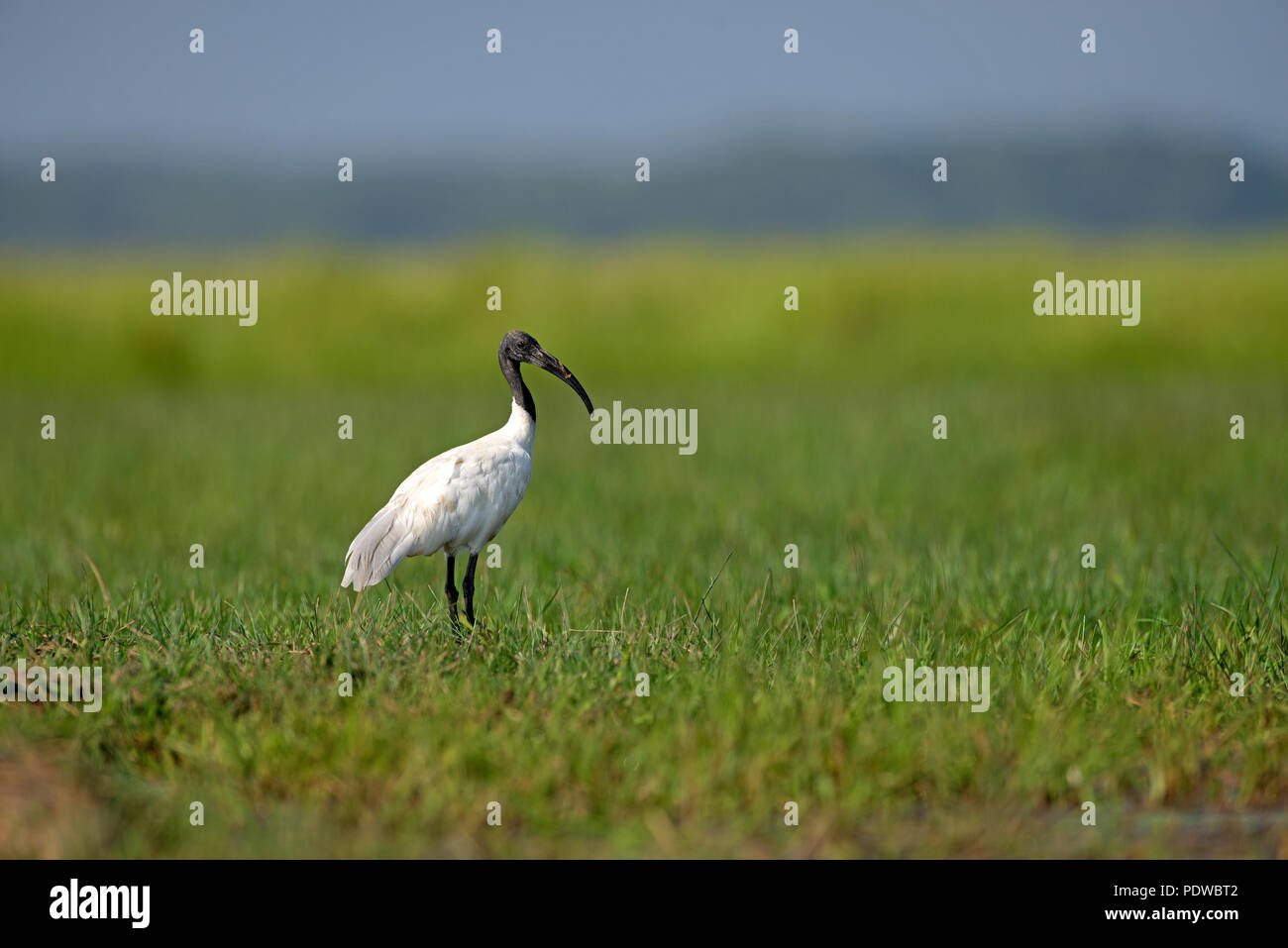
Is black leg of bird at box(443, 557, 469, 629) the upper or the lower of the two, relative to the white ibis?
lower

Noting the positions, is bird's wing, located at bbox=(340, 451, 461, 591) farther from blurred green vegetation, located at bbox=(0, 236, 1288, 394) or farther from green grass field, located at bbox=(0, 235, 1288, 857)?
blurred green vegetation, located at bbox=(0, 236, 1288, 394)

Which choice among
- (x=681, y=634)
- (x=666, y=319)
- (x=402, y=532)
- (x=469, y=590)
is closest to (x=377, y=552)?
(x=402, y=532)

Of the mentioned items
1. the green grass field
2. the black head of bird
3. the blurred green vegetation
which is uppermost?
the blurred green vegetation

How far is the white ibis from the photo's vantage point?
252 inches

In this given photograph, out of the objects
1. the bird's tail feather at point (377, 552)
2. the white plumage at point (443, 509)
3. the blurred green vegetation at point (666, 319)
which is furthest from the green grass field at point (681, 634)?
the blurred green vegetation at point (666, 319)

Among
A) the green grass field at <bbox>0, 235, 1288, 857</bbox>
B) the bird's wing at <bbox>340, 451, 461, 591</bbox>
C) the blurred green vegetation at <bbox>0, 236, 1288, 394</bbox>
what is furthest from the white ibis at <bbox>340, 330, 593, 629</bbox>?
the blurred green vegetation at <bbox>0, 236, 1288, 394</bbox>

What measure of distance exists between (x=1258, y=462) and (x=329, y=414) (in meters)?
13.6

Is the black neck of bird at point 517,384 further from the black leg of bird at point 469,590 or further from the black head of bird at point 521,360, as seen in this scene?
the black leg of bird at point 469,590

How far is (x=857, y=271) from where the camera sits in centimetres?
3444

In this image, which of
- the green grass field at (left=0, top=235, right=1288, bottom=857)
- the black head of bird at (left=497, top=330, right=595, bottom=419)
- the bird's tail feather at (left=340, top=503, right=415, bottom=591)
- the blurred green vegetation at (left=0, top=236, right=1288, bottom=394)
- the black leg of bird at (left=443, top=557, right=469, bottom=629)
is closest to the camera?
the green grass field at (left=0, top=235, right=1288, bottom=857)

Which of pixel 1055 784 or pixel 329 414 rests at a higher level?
pixel 329 414
